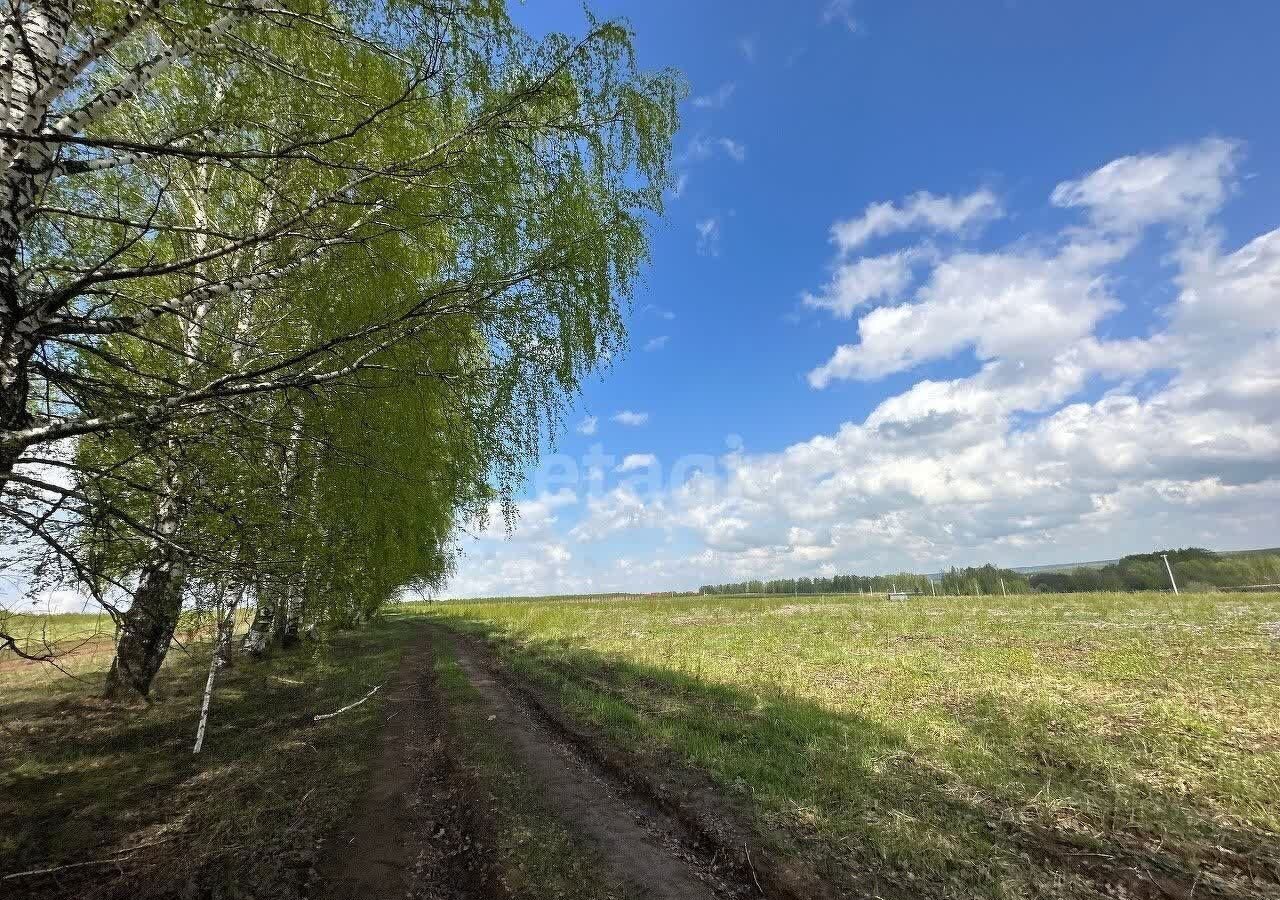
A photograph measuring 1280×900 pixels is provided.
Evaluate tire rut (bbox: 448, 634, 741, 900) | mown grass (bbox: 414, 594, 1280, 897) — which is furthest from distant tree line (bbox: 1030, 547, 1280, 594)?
tire rut (bbox: 448, 634, 741, 900)

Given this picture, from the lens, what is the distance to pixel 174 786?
7.33 meters

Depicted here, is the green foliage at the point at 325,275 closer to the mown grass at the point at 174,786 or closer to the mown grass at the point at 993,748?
the mown grass at the point at 174,786

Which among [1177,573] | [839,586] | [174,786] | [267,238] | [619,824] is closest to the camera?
[267,238]

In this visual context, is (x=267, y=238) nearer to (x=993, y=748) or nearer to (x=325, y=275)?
(x=325, y=275)

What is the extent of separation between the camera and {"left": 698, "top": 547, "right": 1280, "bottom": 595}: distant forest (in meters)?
45.7

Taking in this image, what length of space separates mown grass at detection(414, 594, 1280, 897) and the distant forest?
43.0 metres

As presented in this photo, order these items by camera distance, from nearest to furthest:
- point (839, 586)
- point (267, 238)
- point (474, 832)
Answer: point (267, 238) → point (474, 832) → point (839, 586)

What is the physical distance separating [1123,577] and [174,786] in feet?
279

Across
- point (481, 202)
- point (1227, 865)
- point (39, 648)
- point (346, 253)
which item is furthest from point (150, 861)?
point (1227, 865)

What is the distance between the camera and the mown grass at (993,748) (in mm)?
5094

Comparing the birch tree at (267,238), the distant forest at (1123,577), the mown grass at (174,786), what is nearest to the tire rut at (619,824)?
the mown grass at (174,786)

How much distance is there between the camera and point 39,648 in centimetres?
411

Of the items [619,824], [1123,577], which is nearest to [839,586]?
[1123,577]

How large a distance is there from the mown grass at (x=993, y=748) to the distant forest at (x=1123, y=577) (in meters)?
43.0
